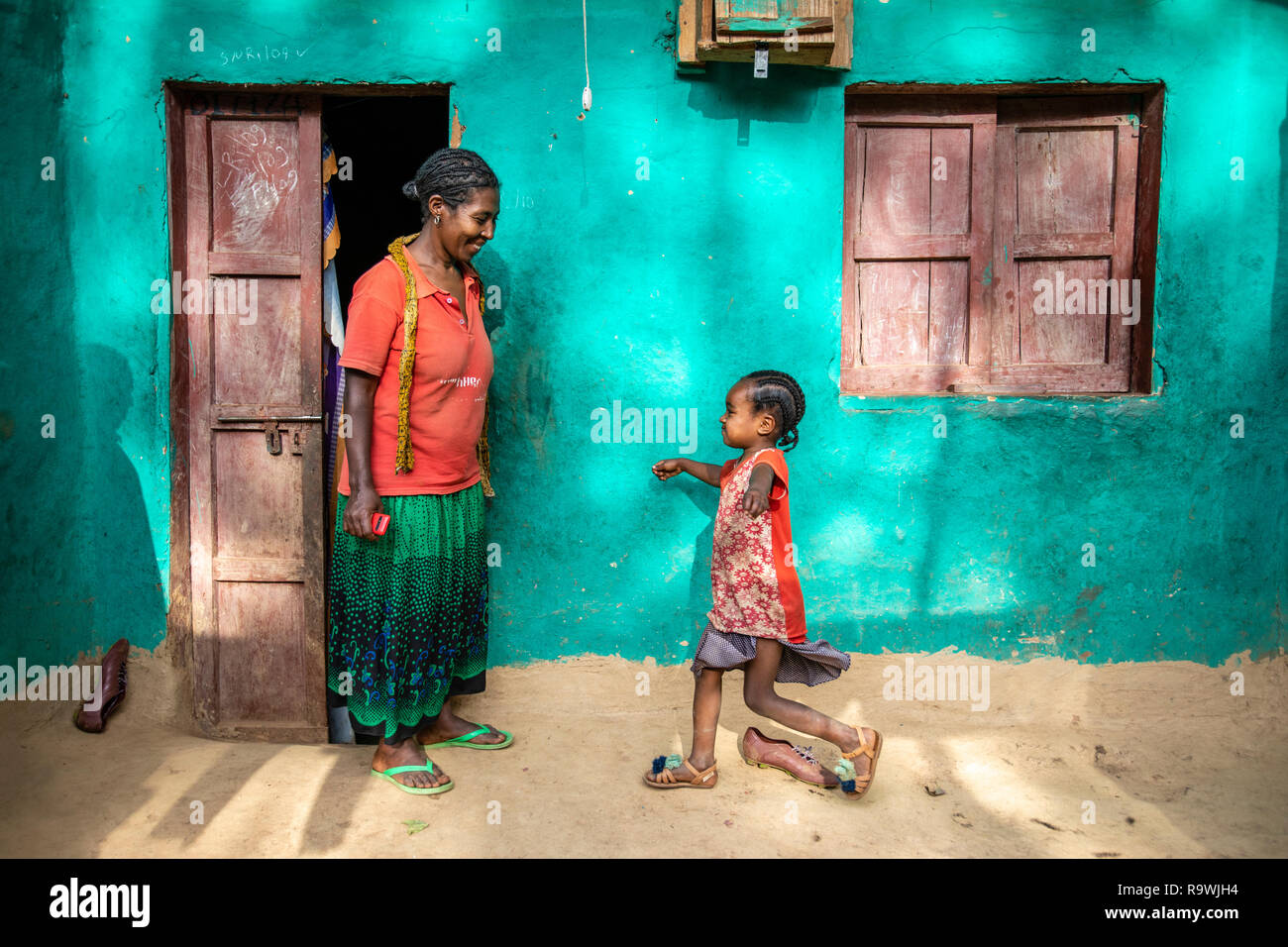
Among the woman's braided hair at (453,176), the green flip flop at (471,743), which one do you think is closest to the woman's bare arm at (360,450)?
the woman's braided hair at (453,176)

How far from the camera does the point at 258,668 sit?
3.44 metres

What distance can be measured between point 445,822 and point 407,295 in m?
1.68

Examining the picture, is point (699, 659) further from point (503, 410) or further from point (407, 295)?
point (407, 295)

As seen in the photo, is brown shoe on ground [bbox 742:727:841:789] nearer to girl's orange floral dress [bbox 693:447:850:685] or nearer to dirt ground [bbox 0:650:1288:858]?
dirt ground [bbox 0:650:1288:858]

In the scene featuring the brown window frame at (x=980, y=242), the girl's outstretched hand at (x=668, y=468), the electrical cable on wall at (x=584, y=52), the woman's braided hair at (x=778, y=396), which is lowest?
the girl's outstretched hand at (x=668, y=468)

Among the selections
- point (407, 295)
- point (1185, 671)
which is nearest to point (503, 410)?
point (407, 295)

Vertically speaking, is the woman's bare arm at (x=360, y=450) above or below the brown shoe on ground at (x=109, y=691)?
above

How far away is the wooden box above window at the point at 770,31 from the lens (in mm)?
3066

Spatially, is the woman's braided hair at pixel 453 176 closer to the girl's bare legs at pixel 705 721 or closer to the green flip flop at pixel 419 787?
the girl's bare legs at pixel 705 721

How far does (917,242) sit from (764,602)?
5.69 feet

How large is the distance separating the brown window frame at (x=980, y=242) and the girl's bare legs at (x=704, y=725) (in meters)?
1.35

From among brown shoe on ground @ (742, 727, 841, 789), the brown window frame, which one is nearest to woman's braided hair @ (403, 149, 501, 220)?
the brown window frame

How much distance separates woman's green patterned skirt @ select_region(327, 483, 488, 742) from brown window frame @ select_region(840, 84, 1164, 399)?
68.6 inches

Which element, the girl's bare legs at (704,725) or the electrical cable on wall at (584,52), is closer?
the girl's bare legs at (704,725)
